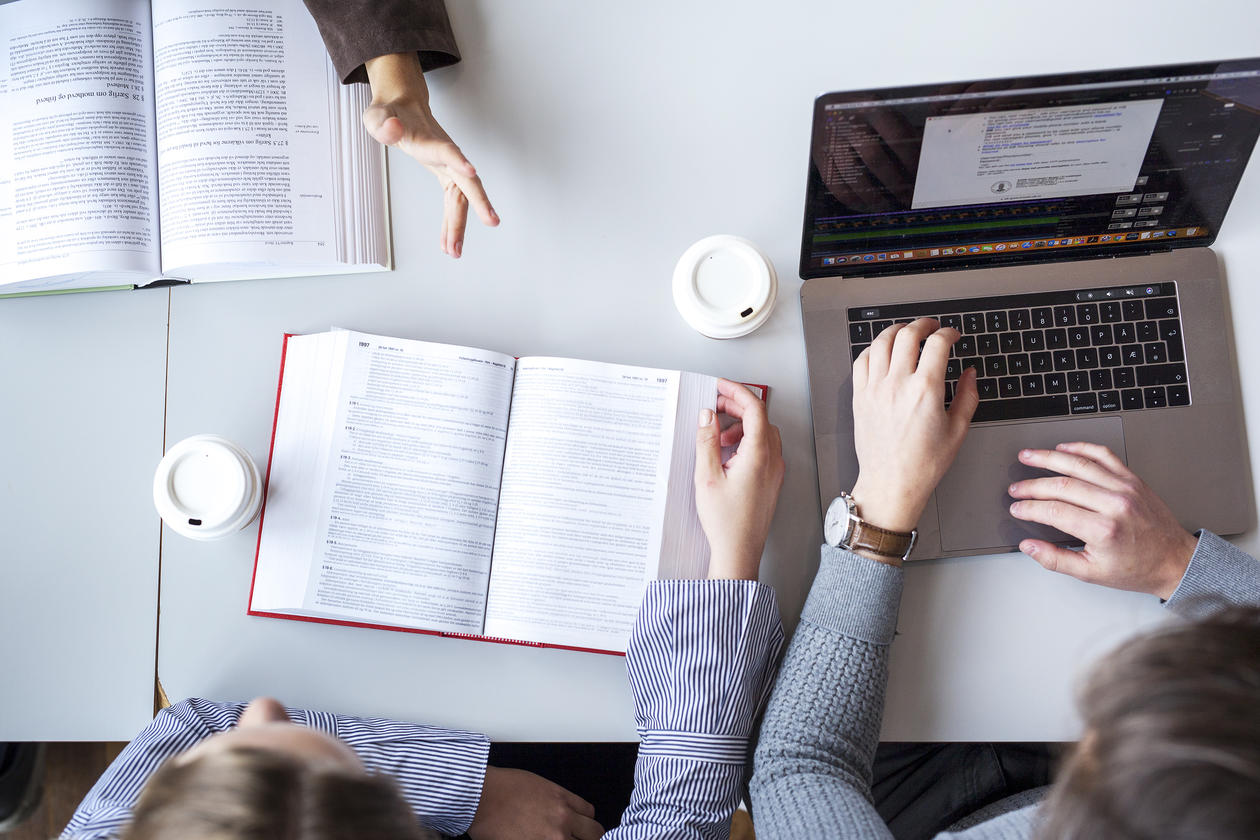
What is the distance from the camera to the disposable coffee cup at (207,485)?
0.76 meters

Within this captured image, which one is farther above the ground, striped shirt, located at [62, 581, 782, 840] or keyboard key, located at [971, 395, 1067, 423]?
keyboard key, located at [971, 395, 1067, 423]

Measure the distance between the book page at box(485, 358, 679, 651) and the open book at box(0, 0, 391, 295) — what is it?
10.5 inches

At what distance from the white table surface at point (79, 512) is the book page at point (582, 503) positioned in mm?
→ 372

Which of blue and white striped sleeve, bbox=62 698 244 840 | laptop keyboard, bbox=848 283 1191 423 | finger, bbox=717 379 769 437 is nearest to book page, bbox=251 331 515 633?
blue and white striped sleeve, bbox=62 698 244 840

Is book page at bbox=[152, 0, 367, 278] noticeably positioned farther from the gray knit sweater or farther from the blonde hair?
the gray knit sweater

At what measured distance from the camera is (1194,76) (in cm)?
63

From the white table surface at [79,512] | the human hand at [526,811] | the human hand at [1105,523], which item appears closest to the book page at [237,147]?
the white table surface at [79,512]

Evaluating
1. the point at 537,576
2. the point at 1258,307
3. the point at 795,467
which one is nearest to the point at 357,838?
the point at 537,576

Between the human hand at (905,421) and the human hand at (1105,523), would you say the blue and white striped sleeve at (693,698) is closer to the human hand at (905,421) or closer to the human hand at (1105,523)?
the human hand at (905,421)

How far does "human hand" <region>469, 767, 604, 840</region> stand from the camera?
94 centimetres

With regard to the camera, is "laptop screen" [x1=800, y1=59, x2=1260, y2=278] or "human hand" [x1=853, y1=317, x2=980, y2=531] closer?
"laptop screen" [x1=800, y1=59, x2=1260, y2=278]

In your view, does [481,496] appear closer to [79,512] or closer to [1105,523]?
[79,512]

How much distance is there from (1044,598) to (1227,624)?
0.99 feet

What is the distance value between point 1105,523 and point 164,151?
986 millimetres
